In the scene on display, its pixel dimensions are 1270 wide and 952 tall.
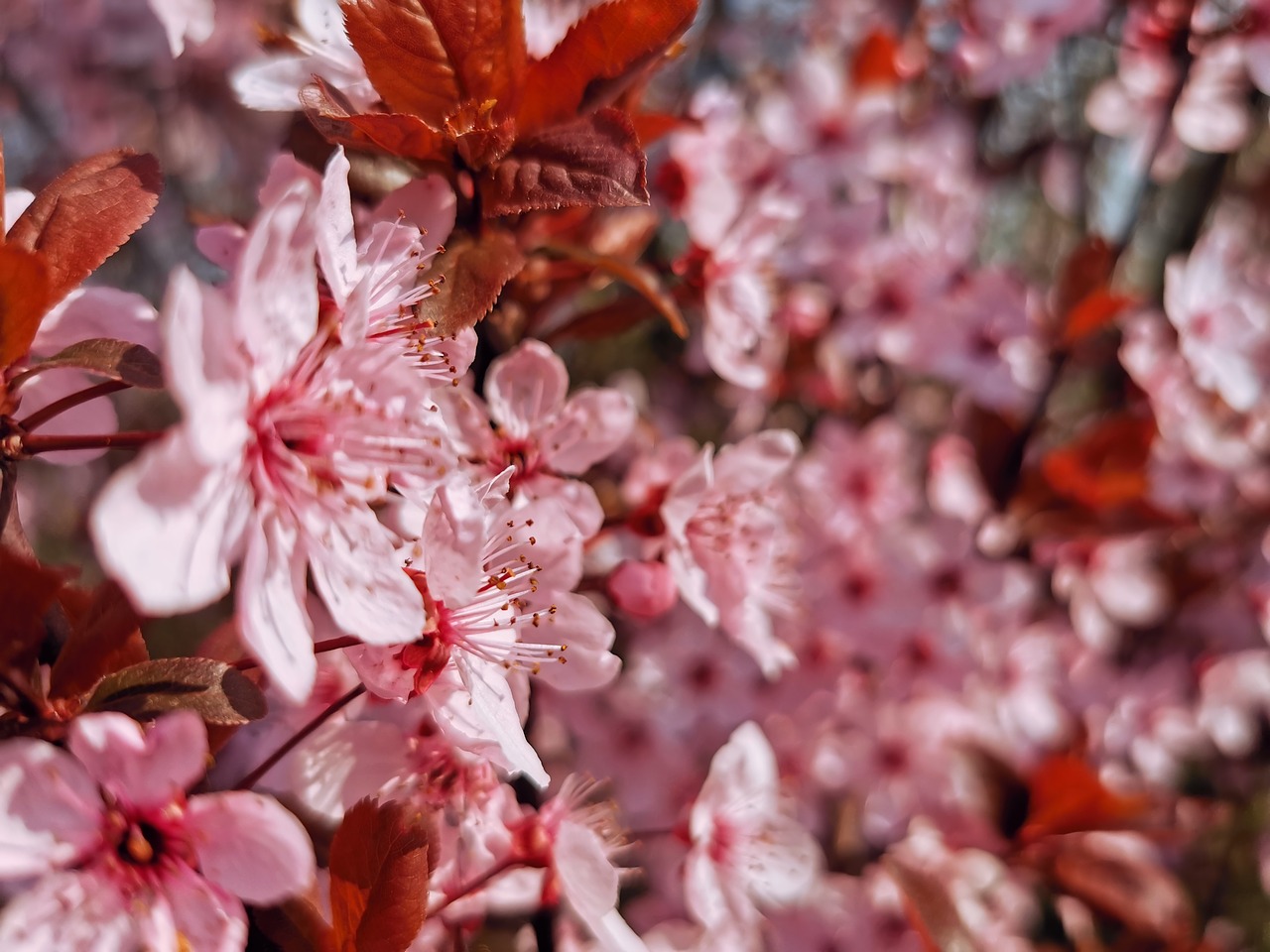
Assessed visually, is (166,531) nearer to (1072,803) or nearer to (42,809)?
(42,809)

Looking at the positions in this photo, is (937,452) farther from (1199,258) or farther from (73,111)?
(73,111)

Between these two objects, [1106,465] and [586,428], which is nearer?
[586,428]

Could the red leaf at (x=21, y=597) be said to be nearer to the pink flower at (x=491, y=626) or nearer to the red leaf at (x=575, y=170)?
the pink flower at (x=491, y=626)

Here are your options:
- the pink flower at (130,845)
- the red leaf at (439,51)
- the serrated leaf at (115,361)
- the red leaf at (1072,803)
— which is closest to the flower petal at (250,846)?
the pink flower at (130,845)

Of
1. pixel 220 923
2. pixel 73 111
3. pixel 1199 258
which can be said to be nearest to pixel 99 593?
pixel 220 923

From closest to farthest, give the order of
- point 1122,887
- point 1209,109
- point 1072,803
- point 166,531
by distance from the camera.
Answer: point 166,531, point 1072,803, point 1122,887, point 1209,109

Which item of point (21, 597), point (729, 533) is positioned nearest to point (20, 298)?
point (21, 597)

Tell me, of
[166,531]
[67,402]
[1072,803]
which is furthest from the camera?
[1072,803]
